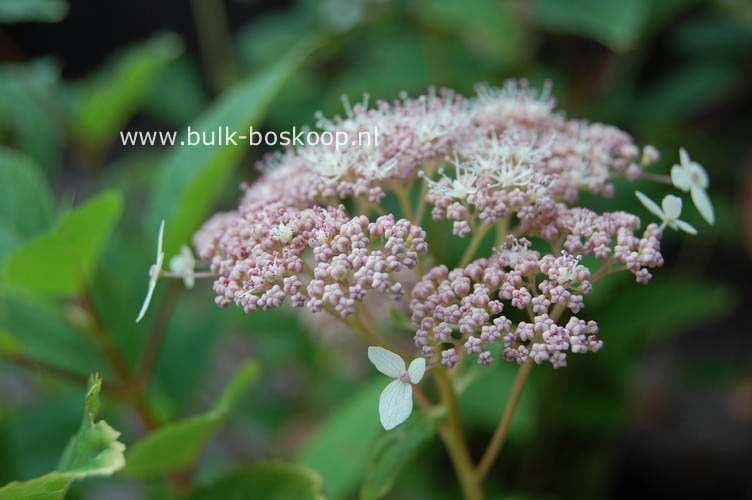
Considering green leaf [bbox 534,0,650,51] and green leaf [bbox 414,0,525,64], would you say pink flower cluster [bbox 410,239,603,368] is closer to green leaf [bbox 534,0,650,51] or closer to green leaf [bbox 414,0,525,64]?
green leaf [bbox 534,0,650,51]

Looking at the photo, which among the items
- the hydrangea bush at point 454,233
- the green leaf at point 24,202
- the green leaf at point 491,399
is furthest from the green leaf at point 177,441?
the green leaf at point 491,399

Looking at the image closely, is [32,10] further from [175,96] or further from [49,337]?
[175,96]

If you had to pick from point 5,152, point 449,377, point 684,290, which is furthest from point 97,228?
point 684,290

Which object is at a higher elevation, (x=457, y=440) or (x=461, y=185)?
(x=461, y=185)

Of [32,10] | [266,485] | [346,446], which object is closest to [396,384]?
[266,485]

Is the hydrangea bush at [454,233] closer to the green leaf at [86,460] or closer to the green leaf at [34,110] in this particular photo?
the green leaf at [86,460]

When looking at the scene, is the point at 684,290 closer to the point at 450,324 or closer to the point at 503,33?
the point at 503,33
